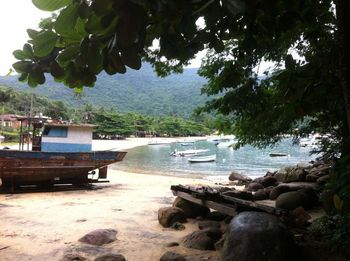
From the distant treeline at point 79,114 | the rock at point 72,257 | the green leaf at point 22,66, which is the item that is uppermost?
the distant treeline at point 79,114

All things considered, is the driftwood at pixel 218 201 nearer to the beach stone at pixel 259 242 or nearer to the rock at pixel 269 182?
the beach stone at pixel 259 242

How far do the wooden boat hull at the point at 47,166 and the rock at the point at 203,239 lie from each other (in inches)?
342

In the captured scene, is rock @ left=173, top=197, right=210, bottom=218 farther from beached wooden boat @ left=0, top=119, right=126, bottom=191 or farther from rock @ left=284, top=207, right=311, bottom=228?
beached wooden boat @ left=0, top=119, right=126, bottom=191

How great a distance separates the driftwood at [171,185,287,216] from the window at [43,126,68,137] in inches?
312

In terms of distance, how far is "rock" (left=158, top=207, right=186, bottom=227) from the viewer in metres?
7.93

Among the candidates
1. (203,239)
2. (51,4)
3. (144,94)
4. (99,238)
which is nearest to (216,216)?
(203,239)

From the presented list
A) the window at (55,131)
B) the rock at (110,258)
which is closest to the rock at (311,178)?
the rock at (110,258)

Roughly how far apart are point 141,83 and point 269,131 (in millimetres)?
152118

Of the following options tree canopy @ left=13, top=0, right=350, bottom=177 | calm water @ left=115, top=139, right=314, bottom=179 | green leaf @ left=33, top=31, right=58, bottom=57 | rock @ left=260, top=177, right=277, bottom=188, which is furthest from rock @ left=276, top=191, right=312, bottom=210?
calm water @ left=115, top=139, right=314, bottom=179

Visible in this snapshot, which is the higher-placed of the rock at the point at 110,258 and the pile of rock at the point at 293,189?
the pile of rock at the point at 293,189

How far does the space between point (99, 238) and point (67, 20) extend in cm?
610

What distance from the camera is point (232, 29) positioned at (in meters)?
1.64

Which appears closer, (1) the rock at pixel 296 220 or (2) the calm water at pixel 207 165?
(1) the rock at pixel 296 220

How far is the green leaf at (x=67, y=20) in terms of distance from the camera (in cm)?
113
